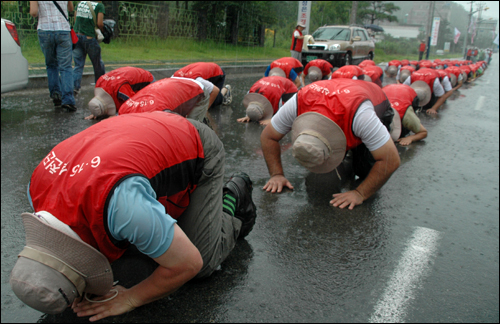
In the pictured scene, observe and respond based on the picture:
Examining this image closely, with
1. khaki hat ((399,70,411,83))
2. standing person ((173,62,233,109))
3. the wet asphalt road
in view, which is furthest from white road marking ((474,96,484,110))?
standing person ((173,62,233,109))

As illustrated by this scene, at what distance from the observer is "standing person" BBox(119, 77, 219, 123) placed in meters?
3.59

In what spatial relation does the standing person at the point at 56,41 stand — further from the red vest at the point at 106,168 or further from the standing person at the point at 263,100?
the red vest at the point at 106,168

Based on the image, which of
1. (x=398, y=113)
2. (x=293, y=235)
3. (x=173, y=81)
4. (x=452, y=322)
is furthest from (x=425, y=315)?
(x=398, y=113)

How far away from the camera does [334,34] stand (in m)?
15.9

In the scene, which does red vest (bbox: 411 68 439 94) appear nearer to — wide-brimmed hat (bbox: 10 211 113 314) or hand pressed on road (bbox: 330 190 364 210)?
hand pressed on road (bbox: 330 190 364 210)

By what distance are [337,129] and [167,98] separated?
1.65 metres

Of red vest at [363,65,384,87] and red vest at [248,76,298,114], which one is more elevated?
red vest at [363,65,384,87]

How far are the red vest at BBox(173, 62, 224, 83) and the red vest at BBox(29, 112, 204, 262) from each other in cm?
358

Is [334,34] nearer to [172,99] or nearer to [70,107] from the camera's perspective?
[70,107]

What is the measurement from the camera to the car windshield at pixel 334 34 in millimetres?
15711

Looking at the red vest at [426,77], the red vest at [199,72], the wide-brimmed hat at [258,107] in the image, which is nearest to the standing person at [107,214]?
the red vest at [199,72]

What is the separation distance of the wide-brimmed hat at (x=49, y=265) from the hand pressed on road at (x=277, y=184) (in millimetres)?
2259

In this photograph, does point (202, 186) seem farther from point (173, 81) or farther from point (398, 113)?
point (398, 113)

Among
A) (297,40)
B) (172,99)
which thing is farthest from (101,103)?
(297,40)
